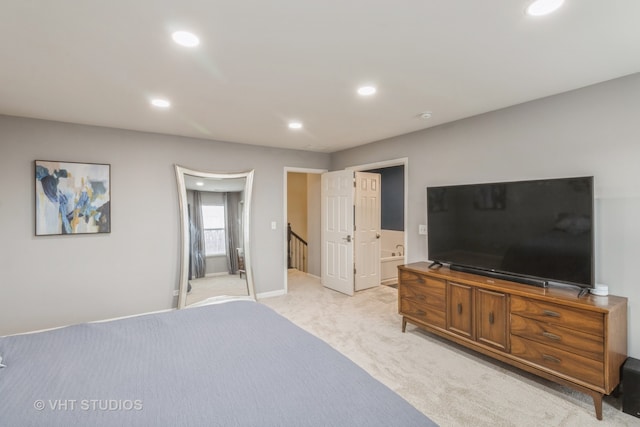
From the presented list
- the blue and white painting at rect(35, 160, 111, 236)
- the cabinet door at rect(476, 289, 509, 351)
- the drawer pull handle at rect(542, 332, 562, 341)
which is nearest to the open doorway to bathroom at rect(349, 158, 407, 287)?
the cabinet door at rect(476, 289, 509, 351)

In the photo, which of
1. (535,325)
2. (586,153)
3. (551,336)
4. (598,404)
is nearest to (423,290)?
(535,325)

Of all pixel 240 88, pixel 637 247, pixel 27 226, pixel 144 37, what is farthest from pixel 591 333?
pixel 27 226

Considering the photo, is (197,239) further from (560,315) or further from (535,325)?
(560,315)

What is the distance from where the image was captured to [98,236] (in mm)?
3768

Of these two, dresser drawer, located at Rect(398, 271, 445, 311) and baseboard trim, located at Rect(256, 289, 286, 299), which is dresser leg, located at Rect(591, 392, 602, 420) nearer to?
dresser drawer, located at Rect(398, 271, 445, 311)

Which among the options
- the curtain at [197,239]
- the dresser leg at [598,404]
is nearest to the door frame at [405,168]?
the dresser leg at [598,404]

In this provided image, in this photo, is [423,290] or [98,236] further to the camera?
[98,236]

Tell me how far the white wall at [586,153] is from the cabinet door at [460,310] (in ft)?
3.37

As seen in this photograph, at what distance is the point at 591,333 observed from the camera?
214 cm

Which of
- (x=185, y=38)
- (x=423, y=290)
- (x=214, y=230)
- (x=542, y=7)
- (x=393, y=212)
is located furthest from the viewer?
(x=393, y=212)

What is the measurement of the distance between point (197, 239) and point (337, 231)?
227 centimetres

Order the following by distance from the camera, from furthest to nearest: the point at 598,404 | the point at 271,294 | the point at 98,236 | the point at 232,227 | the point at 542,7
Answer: the point at 271,294 → the point at 232,227 → the point at 98,236 → the point at 598,404 → the point at 542,7

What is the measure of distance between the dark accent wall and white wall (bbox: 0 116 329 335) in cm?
359

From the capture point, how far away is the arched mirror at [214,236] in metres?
4.23
